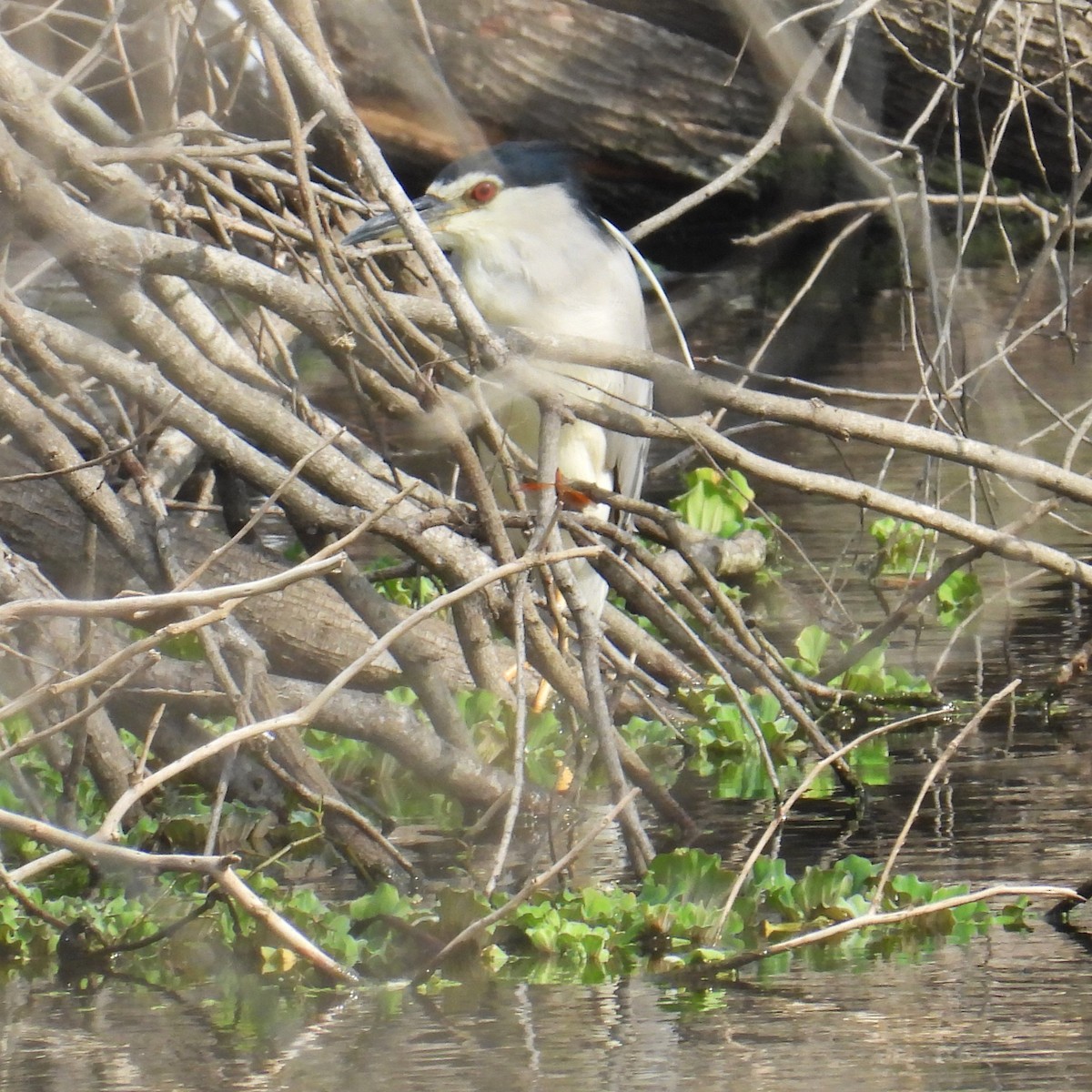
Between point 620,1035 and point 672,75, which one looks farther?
point 672,75

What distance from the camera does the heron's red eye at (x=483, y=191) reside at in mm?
4215

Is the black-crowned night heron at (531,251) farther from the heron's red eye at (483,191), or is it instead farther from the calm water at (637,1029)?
the calm water at (637,1029)

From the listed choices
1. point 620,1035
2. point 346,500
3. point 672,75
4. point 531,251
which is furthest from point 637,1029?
point 672,75

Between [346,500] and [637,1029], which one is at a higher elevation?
[346,500]

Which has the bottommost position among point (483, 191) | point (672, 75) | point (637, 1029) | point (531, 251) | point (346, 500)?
point (637, 1029)

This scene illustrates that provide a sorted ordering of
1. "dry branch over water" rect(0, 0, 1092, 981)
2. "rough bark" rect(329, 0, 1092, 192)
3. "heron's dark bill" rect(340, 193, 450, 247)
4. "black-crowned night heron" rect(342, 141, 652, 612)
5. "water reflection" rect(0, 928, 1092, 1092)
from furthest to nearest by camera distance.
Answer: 1. "rough bark" rect(329, 0, 1092, 192)
2. "black-crowned night heron" rect(342, 141, 652, 612)
3. "heron's dark bill" rect(340, 193, 450, 247)
4. "dry branch over water" rect(0, 0, 1092, 981)
5. "water reflection" rect(0, 928, 1092, 1092)

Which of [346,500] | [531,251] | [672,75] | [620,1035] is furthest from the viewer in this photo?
[672,75]

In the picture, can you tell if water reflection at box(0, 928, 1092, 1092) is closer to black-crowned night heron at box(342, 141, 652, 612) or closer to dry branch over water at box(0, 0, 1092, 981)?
dry branch over water at box(0, 0, 1092, 981)

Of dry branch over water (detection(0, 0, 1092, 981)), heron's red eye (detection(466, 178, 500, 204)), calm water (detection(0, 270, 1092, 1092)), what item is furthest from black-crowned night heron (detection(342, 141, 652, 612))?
calm water (detection(0, 270, 1092, 1092))

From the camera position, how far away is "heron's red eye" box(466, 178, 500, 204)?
4.21 metres

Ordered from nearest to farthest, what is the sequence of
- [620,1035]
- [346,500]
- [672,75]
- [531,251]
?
[620,1035], [346,500], [531,251], [672,75]

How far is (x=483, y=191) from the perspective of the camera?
4215 millimetres

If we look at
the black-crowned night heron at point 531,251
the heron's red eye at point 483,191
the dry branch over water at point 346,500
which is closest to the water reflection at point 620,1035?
the dry branch over water at point 346,500

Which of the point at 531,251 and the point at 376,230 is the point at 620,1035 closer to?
the point at 376,230
